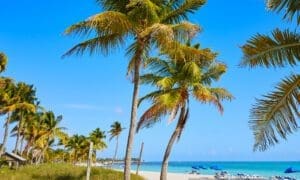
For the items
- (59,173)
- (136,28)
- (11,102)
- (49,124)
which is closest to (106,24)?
(136,28)

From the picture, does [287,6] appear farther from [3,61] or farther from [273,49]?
[3,61]

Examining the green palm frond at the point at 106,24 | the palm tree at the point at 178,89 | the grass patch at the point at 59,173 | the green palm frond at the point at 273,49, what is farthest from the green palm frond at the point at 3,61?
the green palm frond at the point at 273,49

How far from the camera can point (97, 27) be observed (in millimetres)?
18016

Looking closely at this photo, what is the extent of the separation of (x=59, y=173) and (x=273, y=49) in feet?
91.3

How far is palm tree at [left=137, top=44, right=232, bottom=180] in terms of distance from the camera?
25172 millimetres

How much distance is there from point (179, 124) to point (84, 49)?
30.3 ft

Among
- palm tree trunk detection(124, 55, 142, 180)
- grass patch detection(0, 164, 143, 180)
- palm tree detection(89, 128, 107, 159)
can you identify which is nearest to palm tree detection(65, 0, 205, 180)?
palm tree trunk detection(124, 55, 142, 180)

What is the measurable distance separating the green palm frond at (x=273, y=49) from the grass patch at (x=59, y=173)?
24224 mm

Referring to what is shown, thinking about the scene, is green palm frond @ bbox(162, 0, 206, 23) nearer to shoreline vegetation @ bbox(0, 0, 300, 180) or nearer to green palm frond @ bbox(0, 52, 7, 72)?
shoreline vegetation @ bbox(0, 0, 300, 180)

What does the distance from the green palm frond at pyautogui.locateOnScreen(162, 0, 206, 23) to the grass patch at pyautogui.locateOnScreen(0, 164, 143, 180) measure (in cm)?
1472

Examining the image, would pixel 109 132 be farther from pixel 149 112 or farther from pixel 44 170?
pixel 149 112

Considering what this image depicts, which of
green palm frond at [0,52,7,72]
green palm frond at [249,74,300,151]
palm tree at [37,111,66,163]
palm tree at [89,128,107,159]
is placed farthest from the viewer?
palm tree at [89,128,107,159]

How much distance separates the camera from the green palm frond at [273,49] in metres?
8.30

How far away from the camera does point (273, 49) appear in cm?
844
